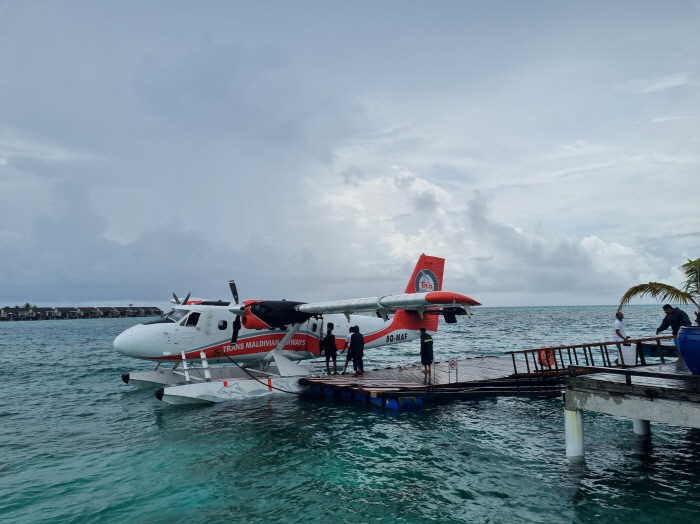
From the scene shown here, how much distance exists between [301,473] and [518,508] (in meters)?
4.48

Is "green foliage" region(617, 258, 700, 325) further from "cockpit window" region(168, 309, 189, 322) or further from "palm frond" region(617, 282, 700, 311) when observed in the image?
"cockpit window" region(168, 309, 189, 322)

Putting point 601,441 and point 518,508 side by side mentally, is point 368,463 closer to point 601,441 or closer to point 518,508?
point 518,508

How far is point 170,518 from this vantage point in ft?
25.5

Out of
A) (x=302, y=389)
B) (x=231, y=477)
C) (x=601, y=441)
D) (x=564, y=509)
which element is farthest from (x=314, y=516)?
(x=302, y=389)

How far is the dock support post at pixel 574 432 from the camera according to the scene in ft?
29.4

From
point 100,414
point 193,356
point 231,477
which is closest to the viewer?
point 231,477

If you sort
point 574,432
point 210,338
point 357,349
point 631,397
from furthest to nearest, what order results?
1. point 357,349
2. point 210,338
3. point 574,432
4. point 631,397

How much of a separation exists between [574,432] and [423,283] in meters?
12.9

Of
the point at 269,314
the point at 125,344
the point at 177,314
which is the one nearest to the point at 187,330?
the point at 177,314

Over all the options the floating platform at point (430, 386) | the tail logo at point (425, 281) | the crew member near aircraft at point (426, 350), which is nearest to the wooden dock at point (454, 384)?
the floating platform at point (430, 386)

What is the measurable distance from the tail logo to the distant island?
18372 centimetres

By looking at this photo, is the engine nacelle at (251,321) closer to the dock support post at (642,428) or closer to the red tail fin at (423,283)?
the red tail fin at (423,283)

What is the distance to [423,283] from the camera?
856 inches

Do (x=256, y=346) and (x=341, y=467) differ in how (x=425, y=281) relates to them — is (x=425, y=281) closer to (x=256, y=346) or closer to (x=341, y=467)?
(x=256, y=346)
